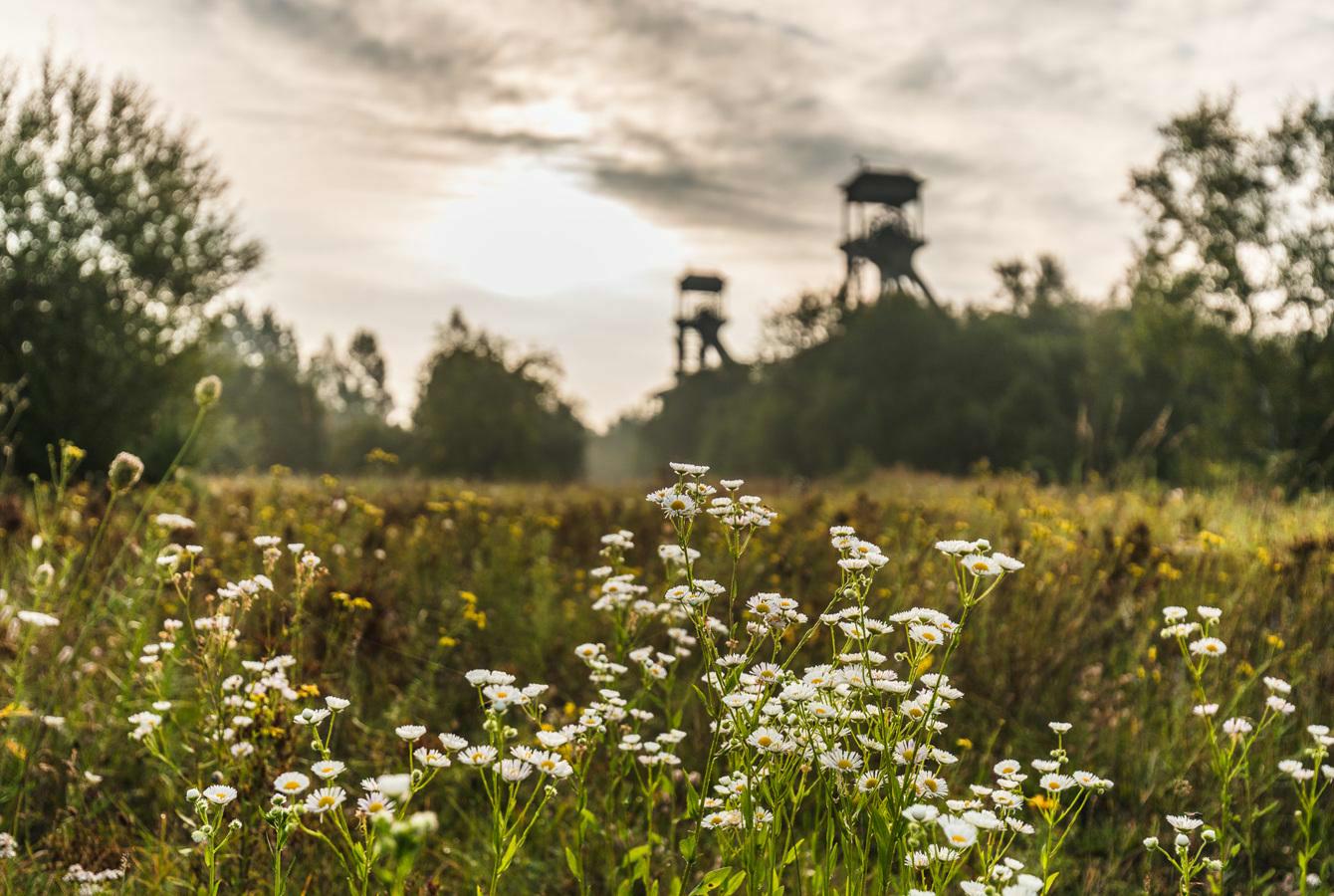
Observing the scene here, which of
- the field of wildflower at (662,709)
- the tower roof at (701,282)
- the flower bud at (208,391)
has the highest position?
the tower roof at (701,282)

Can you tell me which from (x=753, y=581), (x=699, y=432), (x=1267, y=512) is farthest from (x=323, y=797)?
(x=699, y=432)

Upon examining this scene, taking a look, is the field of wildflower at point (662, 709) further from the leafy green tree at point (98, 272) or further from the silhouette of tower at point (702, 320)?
the silhouette of tower at point (702, 320)

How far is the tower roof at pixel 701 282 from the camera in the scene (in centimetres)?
4400

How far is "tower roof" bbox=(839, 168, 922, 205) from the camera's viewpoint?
33.6 meters

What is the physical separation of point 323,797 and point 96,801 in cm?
216

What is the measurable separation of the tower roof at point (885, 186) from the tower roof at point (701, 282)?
11.2 meters

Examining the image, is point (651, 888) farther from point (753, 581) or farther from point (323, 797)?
point (753, 581)

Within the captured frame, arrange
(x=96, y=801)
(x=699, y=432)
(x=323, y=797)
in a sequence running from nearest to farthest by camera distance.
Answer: (x=323, y=797)
(x=96, y=801)
(x=699, y=432)

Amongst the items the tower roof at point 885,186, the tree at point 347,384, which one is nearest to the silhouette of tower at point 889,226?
the tower roof at point 885,186

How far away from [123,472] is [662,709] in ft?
7.80

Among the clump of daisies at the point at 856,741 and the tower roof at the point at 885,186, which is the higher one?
the tower roof at the point at 885,186

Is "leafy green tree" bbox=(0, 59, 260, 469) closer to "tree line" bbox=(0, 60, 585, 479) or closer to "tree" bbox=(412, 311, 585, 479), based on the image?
"tree line" bbox=(0, 60, 585, 479)

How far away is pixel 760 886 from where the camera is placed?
185 centimetres

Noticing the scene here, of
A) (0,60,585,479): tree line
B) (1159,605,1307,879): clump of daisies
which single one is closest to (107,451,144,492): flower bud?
(1159,605,1307,879): clump of daisies
